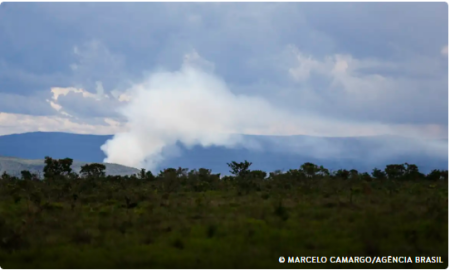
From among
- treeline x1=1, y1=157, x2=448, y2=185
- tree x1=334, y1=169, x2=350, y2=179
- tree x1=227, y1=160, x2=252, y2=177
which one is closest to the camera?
treeline x1=1, y1=157, x2=448, y2=185

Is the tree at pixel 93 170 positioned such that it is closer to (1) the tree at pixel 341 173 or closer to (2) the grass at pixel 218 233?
(1) the tree at pixel 341 173

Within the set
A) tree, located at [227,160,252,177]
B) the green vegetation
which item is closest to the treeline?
tree, located at [227,160,252,177]

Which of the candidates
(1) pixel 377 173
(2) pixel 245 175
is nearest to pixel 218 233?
(2) pixel 245 175

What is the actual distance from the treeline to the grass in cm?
1246

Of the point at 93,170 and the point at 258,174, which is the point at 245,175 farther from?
the point at 93,170

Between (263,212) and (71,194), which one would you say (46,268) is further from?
(71,194)

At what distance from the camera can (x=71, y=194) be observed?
904 inches

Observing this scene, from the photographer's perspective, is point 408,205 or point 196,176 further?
point 196,176

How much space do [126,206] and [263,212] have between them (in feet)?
21.7

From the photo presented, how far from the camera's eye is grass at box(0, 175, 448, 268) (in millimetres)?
10016

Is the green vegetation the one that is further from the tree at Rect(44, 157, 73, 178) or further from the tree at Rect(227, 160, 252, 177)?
the tree at Rect(227, 160, 252, 177)

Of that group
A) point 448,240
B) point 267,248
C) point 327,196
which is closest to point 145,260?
point 267,248

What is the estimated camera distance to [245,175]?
120ft

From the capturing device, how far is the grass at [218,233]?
1002 centimetres
